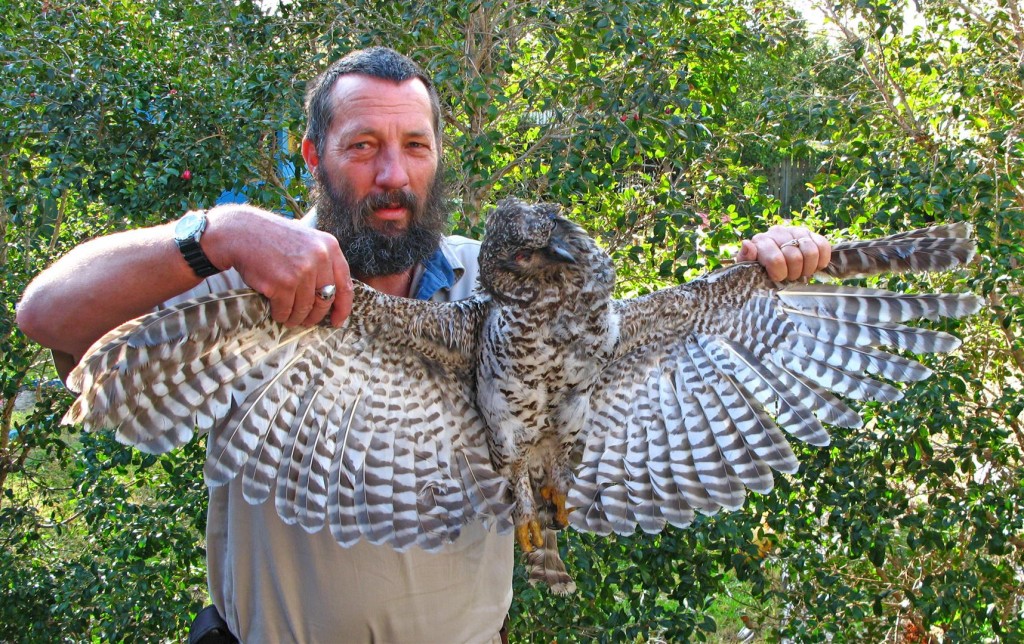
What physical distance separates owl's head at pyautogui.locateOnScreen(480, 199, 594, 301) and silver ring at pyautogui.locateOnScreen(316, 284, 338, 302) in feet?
2.09

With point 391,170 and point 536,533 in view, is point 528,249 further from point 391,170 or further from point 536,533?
point 536,533

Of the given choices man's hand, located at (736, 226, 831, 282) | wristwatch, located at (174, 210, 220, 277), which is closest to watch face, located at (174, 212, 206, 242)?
wristwatch, located at (174, 210, 220, 277)

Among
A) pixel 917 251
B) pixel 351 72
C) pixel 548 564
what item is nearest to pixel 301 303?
pixel 351 72

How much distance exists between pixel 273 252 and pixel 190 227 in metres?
0.23

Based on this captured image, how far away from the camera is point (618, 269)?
177 inches

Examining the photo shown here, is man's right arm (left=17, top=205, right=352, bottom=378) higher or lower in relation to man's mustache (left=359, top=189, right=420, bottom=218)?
lower

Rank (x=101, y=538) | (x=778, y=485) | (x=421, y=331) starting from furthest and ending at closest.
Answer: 1. (x=101, y=538)
2. (x=778, y=485)
3. (x=421, y=331)

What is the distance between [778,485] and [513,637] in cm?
146

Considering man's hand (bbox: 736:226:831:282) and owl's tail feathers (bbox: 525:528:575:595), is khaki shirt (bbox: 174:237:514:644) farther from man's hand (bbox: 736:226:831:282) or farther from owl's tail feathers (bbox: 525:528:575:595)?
man's hand (bbox: 736:226:831:282)

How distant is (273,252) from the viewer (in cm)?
201

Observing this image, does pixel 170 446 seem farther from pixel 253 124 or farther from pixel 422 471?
pixel 253 124

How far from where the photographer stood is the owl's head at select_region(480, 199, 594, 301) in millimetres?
2576

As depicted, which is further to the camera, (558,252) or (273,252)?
(558,252)

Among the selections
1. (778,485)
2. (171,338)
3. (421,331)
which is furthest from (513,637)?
(171,338)
